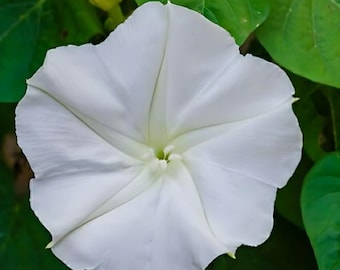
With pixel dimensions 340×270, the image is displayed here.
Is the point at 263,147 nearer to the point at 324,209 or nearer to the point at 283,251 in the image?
the point at 324,209

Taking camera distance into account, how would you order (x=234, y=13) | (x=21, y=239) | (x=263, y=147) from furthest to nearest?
(x=21, y=239), (x=234, y=13), (x=263, y=147)

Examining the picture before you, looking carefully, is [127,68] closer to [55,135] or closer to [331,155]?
[55,135]

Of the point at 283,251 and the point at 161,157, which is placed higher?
the point at 161,157

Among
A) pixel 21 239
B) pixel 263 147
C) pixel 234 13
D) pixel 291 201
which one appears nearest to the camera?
pixel 263 147

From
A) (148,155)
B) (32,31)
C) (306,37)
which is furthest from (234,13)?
(32,31)

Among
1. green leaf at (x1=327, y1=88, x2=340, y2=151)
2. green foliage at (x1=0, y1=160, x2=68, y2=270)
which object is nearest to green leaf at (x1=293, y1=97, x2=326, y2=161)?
green leaf at (x1=327, y1=88, x2=340, y2=151)

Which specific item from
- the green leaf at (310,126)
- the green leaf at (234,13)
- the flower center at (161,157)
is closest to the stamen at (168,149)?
the flower center at (161,157)

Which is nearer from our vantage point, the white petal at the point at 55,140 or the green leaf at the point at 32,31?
the white petal at the point at 55,140

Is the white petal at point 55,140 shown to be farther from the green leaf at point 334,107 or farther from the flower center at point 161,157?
the green leaf at point 334,107
